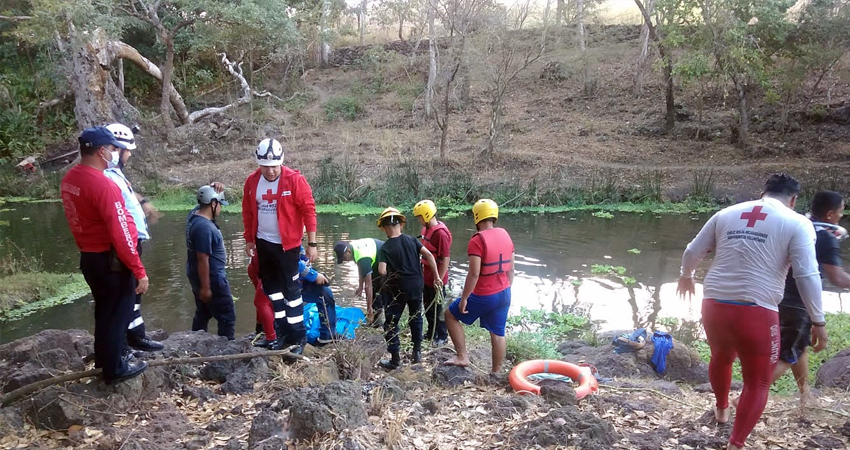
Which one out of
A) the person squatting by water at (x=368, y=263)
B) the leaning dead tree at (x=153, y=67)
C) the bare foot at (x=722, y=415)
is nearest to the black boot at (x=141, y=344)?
the person squatting by water at (x=368, y=263)

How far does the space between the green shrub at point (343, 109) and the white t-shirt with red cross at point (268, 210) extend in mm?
22292

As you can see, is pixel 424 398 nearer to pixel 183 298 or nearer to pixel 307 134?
pixel 183 298

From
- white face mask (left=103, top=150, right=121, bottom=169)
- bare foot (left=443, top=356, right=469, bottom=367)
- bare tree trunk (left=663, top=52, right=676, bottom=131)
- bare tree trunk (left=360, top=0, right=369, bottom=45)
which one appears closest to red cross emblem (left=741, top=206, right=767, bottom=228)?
bare foot (left=443, top=356, right=469, bottom=367)

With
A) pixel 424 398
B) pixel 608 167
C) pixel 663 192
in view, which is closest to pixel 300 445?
pixel 424 398

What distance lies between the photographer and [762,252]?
10.1ft

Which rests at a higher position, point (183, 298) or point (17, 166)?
point (17, 166)

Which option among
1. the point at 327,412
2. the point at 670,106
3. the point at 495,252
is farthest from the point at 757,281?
the point at 670,106

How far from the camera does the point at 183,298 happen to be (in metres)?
8.07

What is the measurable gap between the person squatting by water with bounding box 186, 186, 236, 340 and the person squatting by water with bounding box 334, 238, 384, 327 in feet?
3.57

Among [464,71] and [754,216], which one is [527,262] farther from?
[464,71]

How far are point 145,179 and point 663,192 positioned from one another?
51.5ft

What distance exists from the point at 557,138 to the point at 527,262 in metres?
12.8

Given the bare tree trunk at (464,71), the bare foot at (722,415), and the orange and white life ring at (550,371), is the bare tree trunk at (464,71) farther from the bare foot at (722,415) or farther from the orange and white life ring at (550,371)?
the bare foot at (722,415)

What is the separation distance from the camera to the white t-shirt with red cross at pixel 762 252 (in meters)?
3.02
